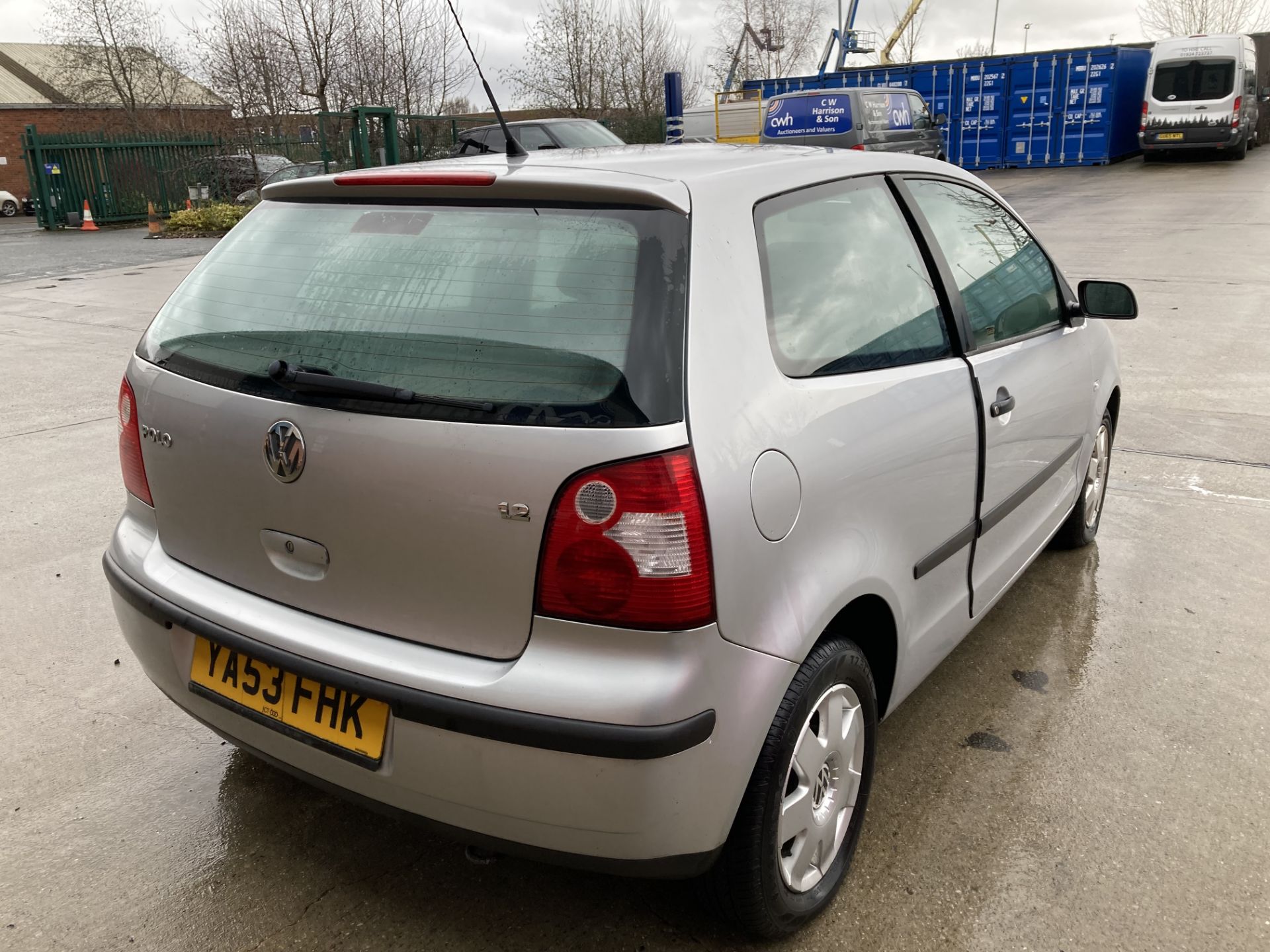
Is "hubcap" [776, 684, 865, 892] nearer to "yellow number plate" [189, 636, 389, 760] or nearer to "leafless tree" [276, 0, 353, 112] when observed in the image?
"yellow number plate" [189, 636, 389, 760]

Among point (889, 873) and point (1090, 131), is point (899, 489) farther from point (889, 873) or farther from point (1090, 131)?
point (1090, 131)

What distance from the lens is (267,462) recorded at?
2035mm

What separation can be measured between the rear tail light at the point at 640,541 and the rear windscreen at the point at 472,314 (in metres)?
0.10

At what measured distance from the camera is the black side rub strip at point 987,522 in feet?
8.10

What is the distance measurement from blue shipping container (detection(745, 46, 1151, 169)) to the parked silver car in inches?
1012

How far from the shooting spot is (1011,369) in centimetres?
292

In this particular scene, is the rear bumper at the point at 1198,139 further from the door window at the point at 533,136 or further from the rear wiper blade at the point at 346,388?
the rear wiper blade at the point at 346,388

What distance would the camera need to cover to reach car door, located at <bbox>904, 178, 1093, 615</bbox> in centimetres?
280

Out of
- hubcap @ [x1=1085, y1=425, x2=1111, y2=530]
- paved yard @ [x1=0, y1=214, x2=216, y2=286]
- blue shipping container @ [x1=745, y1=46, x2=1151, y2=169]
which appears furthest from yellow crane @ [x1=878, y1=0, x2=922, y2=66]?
hubcap @ [x1=1085, y1=425, x2=1111, y2=530]

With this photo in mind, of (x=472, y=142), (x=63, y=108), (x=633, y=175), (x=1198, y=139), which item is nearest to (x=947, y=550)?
(x=633, y=175)

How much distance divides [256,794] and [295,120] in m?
27.9

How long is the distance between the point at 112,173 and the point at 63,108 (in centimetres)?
1611

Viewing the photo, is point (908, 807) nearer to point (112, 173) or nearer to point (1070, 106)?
point (112, 173)

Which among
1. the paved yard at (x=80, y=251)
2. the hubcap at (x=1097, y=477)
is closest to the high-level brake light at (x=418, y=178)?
the hubcap at (x=1097, y=477)
